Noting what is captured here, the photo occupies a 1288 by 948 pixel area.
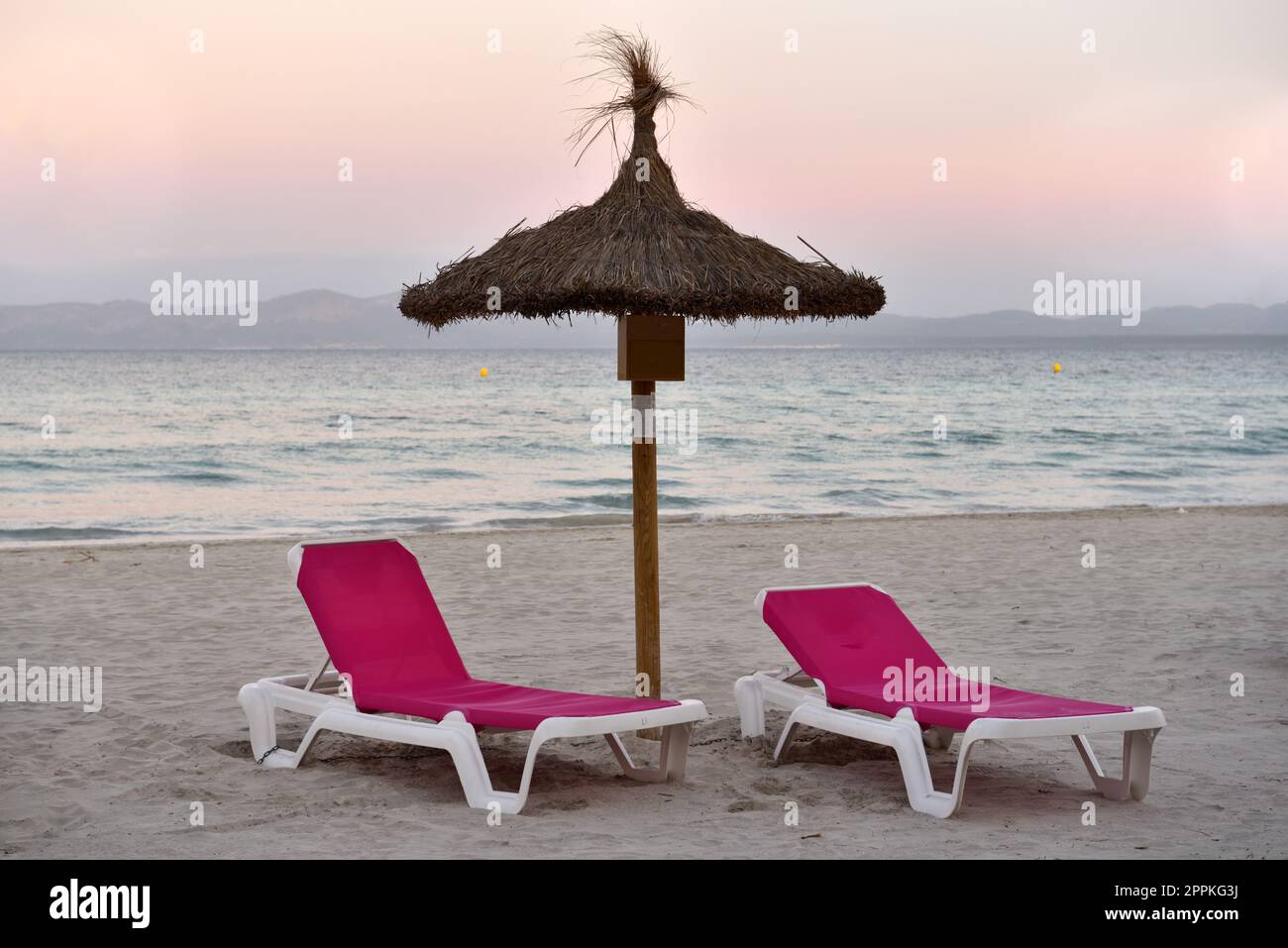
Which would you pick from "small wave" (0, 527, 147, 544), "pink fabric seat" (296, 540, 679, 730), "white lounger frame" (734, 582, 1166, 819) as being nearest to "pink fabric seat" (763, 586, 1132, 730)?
"white lounger frame" (734, 582, 1166, 819)

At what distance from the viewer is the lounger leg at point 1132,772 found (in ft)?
14.5

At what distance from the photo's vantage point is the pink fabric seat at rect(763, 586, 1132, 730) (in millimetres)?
4453

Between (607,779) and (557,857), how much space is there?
104cm

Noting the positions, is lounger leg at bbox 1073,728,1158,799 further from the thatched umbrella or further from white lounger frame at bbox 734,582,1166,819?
the thatched umbrella

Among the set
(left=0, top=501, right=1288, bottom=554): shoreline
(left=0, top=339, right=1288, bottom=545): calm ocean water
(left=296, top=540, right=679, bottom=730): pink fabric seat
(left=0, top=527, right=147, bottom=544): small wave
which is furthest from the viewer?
(left=0, top=339, right=1288, bottom=545): calm ocean water

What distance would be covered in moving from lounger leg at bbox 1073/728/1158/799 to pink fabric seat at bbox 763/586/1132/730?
0.42ft

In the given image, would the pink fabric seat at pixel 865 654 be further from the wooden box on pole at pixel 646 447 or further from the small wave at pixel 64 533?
the small wave at pixel 64 533

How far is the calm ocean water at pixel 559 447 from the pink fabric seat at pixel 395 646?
37.0 feet

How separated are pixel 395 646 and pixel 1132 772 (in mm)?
2807

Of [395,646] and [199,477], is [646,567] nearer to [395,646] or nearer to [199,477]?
[395,646]

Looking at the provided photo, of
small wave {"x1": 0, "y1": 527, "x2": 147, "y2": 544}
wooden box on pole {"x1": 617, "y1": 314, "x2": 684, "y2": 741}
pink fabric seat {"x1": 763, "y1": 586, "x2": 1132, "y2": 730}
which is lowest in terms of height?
small wave {"x1": 0, "y1": 527, "x2": 147, "y2": 544}

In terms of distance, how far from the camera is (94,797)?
14.6 ft

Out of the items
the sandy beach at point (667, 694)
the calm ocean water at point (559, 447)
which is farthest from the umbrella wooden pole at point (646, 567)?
the calm ocean water at point (559, 447)

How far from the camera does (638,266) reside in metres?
4.77
